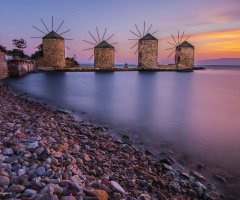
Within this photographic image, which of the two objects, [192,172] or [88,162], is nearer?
[88,162]

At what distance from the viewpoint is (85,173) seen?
217 cm

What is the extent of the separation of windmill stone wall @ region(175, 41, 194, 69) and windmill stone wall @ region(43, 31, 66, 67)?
20189 mm

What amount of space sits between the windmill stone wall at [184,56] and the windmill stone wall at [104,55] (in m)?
12.6

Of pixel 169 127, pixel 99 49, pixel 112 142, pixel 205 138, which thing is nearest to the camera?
pixel 112 142

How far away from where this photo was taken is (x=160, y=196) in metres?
2.13

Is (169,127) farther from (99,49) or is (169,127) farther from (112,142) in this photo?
(99,49)

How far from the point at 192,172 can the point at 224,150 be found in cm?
133

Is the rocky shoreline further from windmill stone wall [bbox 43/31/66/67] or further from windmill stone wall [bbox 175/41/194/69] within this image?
windmill stone wall [bbox 175/41/194/69]

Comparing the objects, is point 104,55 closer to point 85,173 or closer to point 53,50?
point 53,50

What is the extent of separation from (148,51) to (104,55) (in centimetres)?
Answer: 718

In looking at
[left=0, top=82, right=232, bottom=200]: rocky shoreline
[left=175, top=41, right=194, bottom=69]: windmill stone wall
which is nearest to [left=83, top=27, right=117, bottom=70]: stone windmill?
[left=175, top=41, right=194, bottom=69]: windmill stone wall

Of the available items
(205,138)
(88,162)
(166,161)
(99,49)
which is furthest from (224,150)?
(99,49)

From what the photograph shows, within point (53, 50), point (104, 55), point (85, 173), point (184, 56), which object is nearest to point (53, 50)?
point (53, 50)

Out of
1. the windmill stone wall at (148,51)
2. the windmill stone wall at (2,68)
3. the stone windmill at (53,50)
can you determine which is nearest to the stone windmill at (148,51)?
the windmill stone wall at (148,51)
